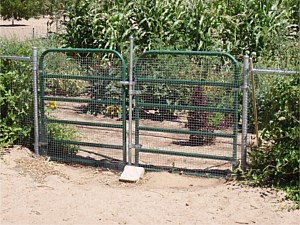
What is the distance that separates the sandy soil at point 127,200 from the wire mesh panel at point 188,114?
0.34 metres

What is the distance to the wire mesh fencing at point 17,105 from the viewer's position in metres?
8.27

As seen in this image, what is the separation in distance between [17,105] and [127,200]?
9.34 ft

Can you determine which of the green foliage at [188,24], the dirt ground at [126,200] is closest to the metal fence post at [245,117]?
the dirt ground at [126,200]

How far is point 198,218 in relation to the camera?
5797 millimetres

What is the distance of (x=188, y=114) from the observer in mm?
7656

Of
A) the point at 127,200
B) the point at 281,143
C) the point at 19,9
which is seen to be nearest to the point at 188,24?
the point at 281,143

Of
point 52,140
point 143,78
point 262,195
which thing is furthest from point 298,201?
point 52,140

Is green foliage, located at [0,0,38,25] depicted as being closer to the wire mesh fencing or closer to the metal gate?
the wire mesh fencing

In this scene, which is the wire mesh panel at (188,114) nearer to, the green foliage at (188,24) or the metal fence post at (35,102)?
the metal fence post at (35,102)

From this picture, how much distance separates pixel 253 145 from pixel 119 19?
15.7ft

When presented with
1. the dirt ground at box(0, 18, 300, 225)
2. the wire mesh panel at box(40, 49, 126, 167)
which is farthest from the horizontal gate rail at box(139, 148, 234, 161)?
the wire mesh panel at box(40, 49, 126, 167)

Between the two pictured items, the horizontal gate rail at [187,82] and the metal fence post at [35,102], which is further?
the metal fence post at [35,102]

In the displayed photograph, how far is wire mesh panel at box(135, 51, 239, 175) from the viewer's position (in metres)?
6.97

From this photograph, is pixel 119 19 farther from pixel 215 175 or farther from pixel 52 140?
pixel 215 175
